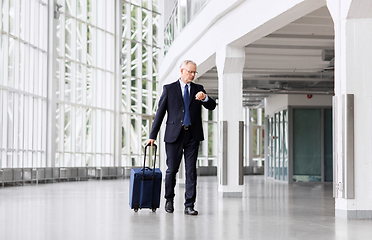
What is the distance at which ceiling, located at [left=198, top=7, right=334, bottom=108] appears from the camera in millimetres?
12232

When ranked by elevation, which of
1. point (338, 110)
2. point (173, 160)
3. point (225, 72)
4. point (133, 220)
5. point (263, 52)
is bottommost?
point (133, 220)

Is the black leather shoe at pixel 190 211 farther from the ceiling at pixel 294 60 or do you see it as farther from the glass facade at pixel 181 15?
the glass facade at pixel 181 15

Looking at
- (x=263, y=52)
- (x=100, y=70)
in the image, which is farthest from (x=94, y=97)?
(x=263, y=52)

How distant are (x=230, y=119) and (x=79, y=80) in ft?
52.5

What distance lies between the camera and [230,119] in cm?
1190

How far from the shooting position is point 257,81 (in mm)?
20125

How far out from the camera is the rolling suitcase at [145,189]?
758 cm

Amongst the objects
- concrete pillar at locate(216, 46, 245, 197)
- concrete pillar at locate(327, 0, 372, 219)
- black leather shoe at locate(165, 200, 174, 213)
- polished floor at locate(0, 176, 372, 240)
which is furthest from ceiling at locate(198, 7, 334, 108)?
black leather shoe at locate(165, 200, 174, 213)

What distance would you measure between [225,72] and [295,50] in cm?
361

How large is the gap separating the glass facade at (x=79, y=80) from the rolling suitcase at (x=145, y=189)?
1300 cm

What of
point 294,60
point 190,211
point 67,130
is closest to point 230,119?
point 190,211

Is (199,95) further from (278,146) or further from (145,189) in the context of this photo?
(278,146)

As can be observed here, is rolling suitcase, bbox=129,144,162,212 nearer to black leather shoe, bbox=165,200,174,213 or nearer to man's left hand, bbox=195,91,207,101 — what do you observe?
black leather shoe, bbox=165,200,174,213

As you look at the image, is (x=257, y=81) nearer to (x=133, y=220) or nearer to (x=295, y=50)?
(x=295, y=50)
